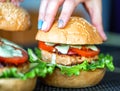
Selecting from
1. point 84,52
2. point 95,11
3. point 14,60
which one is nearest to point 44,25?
point 84,52

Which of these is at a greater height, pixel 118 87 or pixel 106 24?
pixel 118 87

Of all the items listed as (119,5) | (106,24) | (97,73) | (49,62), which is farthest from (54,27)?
(106,24)

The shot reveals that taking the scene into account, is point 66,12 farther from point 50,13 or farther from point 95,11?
point 95,11

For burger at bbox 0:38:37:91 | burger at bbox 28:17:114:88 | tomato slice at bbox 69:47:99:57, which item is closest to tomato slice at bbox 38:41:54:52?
burger at bbox 28:17:114:88

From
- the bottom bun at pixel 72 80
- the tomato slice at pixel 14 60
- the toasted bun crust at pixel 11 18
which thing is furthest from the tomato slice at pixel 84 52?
the tomato slice at pixel 14 60

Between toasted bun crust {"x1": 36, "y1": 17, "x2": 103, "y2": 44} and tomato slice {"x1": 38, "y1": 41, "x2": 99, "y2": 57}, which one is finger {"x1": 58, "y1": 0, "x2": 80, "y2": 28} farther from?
tomato slice {"x1": 38, "y1": 41, "x2": 99, "y2": 57}

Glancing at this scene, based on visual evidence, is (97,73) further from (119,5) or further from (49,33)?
(119,5)
